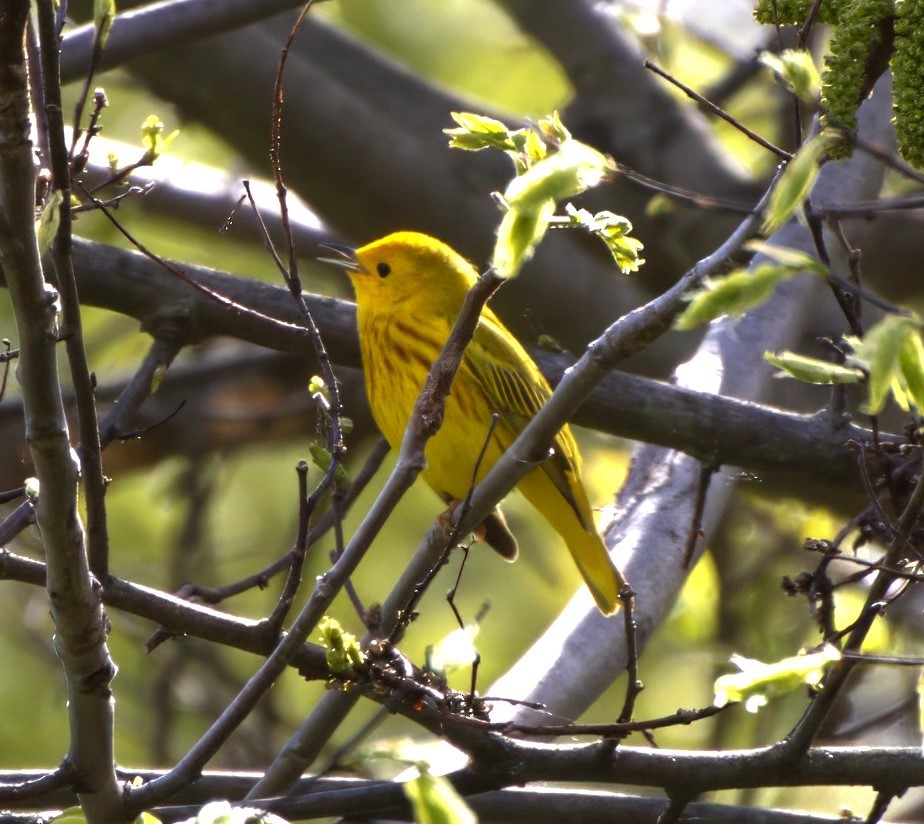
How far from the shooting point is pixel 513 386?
376 centimetres

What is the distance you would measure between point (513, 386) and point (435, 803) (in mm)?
2374

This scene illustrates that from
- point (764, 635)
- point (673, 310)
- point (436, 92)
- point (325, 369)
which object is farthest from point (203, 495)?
point (673, 310)

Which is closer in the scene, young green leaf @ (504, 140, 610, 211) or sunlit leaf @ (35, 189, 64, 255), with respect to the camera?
young green leaf @ (504, 140, 610, 211)

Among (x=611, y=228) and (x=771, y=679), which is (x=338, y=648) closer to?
(x=771, y=679)

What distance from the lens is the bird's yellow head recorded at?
4.30 metres

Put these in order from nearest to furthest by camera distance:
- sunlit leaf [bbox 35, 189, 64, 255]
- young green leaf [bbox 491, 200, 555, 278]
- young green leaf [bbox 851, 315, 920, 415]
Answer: young green leaf [bbox 851, 315, 920, 415] < young green leaf [bbox 491, 200, 555, 278] < sunlit leaf [bbox 35, 189, 64, 255]

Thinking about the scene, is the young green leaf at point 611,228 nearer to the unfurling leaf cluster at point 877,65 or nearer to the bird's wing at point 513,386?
the unfurling leaf cluster at point 877,65

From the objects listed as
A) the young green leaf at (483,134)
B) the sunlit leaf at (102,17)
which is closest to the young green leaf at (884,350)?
the young green leaf at (483,134)

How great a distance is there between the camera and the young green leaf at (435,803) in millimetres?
1440

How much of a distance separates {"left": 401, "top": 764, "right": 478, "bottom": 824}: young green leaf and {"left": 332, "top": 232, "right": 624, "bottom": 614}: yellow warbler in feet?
6.76

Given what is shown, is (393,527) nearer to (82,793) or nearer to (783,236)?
(783,236)

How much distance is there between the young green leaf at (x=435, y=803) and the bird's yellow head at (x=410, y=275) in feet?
9.41

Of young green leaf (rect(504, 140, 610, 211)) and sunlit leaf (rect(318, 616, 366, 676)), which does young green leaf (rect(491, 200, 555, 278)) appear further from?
sunlit leaf (rect(318, 616, 366, 676))

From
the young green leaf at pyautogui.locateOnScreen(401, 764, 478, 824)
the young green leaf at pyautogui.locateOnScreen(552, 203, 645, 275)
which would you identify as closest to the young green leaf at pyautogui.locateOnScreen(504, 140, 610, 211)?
the young green leaf at pyautogui.locateOnScreen(552, 203, 645, 275)
